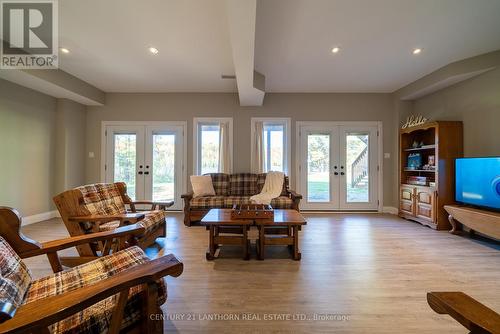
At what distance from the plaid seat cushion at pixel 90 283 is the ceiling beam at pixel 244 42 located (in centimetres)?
212

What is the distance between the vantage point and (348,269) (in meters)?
2.24

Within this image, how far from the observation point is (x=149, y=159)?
4836 millimetres

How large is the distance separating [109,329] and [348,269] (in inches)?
82.2

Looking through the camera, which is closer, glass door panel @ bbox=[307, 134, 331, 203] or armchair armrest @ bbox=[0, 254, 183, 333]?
armchair armrest @ bbox=[0, 254, 183, 333]

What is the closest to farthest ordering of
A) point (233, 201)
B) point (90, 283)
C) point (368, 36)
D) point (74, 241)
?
1. point (90, 283)
2. point (74, 241)
3. point (368, 36)
4. point (233, 201)

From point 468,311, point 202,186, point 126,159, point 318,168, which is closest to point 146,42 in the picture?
point 202,186

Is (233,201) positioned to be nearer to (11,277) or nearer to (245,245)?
(245,245)

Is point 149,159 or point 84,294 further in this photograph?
point 149,159

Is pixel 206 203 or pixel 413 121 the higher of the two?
pixel 413 121

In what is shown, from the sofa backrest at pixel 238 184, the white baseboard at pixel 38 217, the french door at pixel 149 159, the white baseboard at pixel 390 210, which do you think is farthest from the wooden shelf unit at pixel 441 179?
the white baseboard at pixel 38 217

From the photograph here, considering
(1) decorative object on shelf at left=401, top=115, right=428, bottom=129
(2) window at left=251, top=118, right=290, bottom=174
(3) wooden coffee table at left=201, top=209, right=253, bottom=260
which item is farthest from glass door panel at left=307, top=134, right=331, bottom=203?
(3) wooden coffee table at left=201, top=209, right=253, bottom=260

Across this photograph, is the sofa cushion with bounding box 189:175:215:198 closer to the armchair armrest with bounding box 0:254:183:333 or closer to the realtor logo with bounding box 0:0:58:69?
the realtor logo with bounding box 0:0:58:69

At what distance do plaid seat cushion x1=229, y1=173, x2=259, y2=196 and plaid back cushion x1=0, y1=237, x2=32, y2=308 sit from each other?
336 cm

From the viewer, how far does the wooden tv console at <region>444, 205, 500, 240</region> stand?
264 cm
